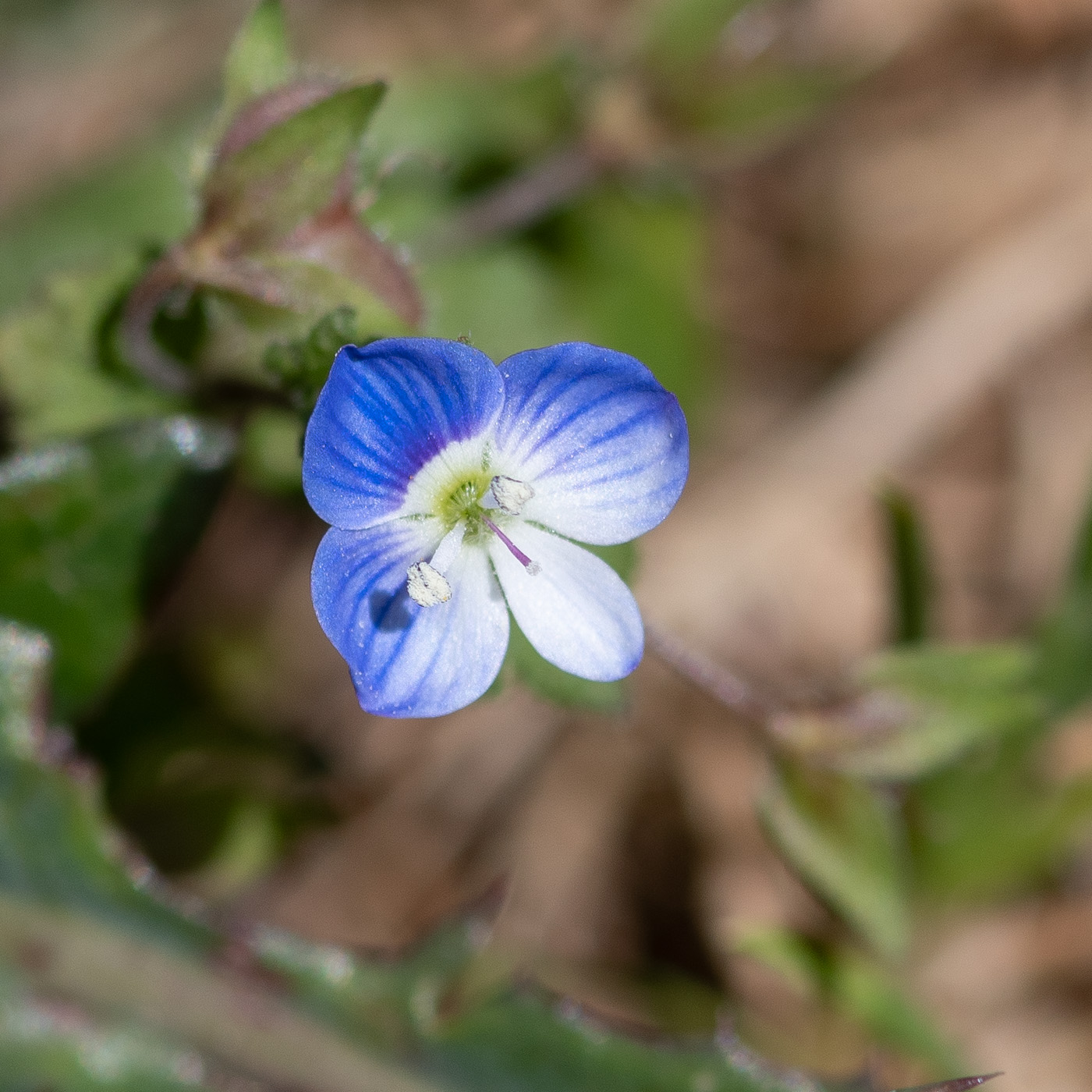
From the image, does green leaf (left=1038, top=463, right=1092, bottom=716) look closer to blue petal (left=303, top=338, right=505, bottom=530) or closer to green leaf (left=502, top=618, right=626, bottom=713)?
green leaf (left=502, top=618, right=626, bottom=713)

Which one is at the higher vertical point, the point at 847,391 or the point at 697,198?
the point at 697,198

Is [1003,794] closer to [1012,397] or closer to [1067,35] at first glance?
[1012,397]

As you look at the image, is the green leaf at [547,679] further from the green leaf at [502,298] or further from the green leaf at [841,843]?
the green leaf at [502,298]

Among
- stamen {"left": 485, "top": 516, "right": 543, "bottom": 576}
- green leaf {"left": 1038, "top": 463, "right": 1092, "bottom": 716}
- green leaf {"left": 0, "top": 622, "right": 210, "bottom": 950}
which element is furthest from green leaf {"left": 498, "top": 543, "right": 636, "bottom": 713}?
green leaf {"left": 1038, "top": 463, "right": 1092, "bottom": 716}

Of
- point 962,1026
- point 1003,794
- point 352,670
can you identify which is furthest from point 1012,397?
point 352,670

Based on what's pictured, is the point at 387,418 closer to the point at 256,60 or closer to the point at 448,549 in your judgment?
the point at 448,549

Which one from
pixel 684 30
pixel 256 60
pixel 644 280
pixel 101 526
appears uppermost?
pixel 684 30

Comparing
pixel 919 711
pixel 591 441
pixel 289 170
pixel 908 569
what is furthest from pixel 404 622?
pixel 908 569
